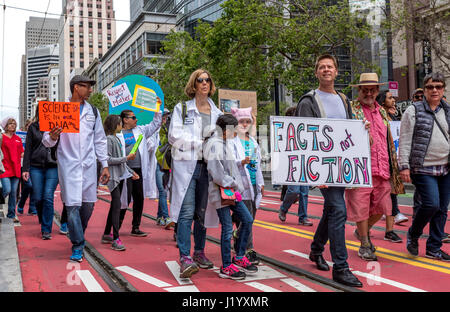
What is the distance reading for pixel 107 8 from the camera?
165 m

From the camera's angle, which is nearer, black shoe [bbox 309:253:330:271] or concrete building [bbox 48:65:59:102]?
black shoe [bbox 309:253:330:271]

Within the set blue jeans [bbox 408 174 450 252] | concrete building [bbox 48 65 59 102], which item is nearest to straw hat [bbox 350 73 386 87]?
blue jeans [bbox 408 174 450 252]

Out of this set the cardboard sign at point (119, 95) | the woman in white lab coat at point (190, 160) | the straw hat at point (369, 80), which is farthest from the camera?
the cardboard sign at point (119, 95)

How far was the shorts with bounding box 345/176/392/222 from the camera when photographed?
5520 millimetres

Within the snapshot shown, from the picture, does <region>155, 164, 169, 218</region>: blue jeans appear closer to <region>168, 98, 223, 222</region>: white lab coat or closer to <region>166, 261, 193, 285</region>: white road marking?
<region>166, 261, 193, 285</region>: white road marking

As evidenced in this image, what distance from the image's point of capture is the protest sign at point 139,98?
25.0 ft

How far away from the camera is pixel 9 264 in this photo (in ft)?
17.0

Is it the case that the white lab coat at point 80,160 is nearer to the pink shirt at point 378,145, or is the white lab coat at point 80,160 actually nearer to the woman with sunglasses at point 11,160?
the pink shirt at point 378,145

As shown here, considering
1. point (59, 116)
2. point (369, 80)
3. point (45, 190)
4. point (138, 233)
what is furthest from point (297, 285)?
point (45, 190)

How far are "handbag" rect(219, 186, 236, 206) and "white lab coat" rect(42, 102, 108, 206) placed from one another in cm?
171

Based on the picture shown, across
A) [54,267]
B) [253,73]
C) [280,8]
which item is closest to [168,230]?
[54,267]

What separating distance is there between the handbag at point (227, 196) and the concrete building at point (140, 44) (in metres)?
53.5

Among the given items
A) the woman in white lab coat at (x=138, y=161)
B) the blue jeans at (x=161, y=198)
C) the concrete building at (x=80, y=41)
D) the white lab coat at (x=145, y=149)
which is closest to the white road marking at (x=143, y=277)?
the woman in white lab coat at (x=138, y=161)

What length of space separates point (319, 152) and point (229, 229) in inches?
46.4
